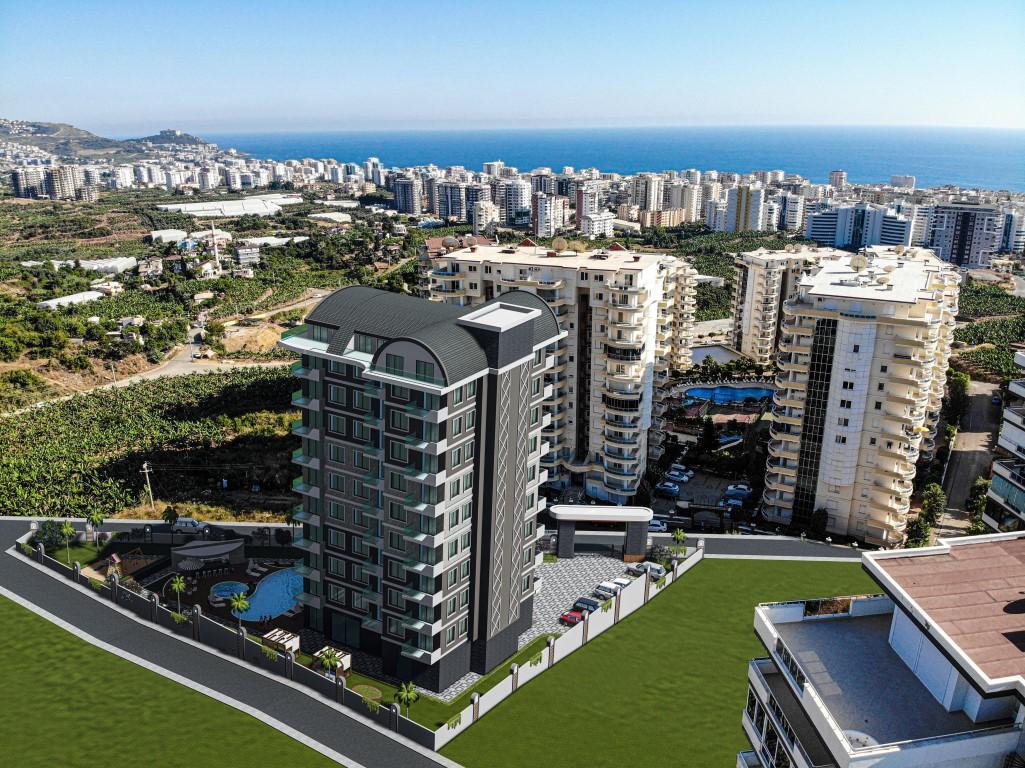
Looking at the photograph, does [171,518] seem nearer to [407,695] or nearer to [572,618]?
[407,695]

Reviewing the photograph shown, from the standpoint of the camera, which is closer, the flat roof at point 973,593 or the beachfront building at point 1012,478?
the flat roof at point 973,593

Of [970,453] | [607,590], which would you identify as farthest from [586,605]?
[970,453]

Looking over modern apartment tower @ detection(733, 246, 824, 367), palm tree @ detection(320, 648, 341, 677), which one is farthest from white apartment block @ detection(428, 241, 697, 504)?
modern apartment tower @ detection(733, 246, 824, 367)

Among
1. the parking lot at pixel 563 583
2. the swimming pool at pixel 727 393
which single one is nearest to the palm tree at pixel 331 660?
the parking lot at pixel 563 583

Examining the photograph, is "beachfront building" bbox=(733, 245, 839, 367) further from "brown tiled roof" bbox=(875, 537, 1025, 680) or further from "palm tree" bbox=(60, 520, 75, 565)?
"palm tree" bbox=(60, 520, 75, 565)

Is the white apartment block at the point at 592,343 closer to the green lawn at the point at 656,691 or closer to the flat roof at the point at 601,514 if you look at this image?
the flat roof at the point at 601,514

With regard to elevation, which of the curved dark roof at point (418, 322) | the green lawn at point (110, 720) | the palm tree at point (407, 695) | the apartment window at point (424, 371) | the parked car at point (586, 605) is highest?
the curved dark roof at point (418, 322)
